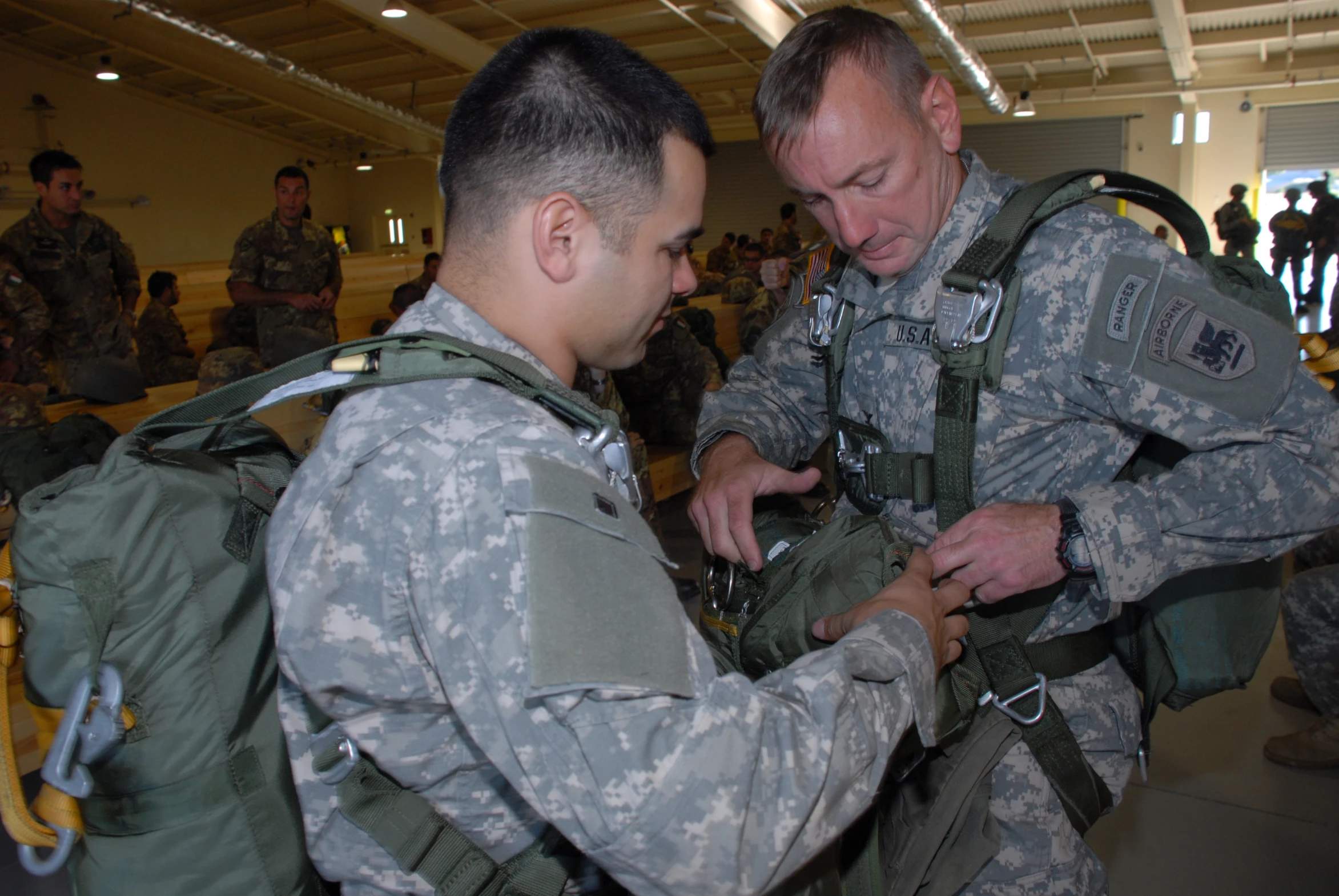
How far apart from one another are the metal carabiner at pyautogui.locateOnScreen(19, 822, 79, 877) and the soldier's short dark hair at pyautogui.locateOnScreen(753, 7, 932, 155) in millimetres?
1360

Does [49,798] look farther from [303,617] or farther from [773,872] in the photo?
[773,872]

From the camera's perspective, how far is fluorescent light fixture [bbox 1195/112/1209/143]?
56.0ft

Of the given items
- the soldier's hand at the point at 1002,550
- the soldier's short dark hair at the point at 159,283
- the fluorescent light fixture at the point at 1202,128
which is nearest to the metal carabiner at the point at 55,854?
the soldier's hand at the point at 1002,550

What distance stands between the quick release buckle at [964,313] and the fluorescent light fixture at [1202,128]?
19177 mm

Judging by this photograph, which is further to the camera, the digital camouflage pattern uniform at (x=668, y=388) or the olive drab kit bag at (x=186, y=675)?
the digital camouflage pattern uniform at (x=668, y=388)

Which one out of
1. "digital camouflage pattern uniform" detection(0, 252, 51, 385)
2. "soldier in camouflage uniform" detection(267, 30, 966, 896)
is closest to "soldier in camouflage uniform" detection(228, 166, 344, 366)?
"digital camouflage pattern uniform" detection(0, 252, 51, 385)

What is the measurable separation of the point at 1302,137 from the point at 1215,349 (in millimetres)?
19363

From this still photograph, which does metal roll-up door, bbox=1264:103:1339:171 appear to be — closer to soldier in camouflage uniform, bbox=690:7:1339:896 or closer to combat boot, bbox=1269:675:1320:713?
combat boot, bbox=1269:675:1320:713

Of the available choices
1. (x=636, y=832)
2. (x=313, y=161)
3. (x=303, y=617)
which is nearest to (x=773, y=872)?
(x=636, y=832)

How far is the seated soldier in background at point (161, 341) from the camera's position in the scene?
7809 mm

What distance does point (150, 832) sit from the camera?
1.08m

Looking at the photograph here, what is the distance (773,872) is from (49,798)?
84cm

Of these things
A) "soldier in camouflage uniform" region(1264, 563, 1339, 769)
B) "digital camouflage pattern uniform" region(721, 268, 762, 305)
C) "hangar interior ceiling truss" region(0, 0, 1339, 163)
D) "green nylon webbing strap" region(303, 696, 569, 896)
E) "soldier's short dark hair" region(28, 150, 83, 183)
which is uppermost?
"hangar interior ceiling truss" region(0, 0, 1339, 163)

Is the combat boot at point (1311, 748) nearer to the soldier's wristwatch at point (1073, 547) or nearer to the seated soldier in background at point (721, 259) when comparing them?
the soldier's wristwatch at point (1073, 547)
